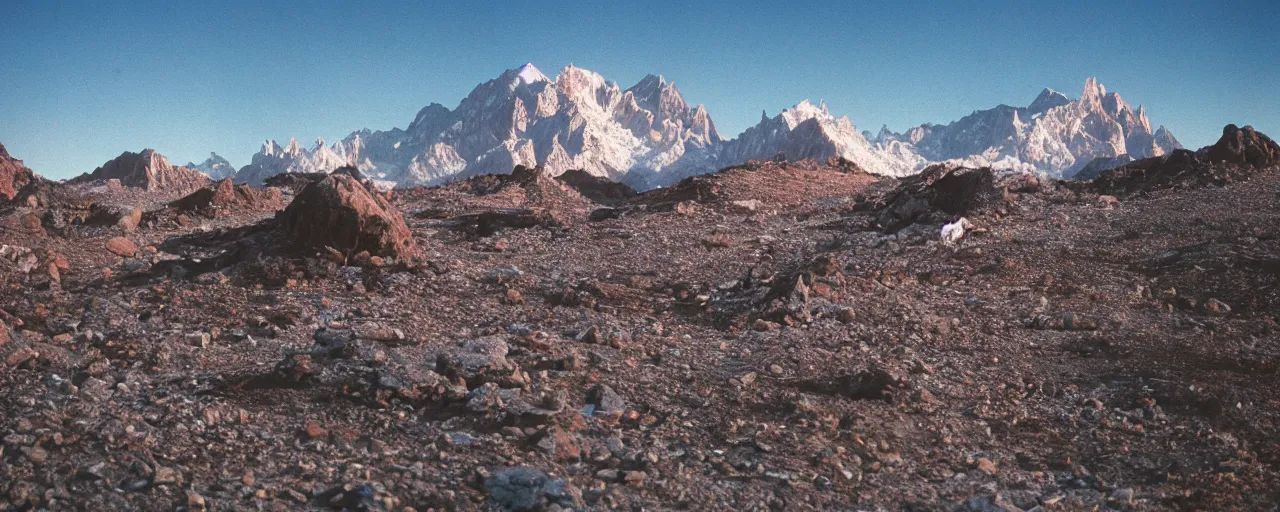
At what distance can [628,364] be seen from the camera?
1133 centimetres

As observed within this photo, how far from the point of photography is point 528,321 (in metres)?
13.6

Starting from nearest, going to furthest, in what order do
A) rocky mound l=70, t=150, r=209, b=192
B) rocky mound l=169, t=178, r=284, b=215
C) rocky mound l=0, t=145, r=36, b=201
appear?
rocky mound l=169, t=178, r=284, b=215 → rocky mound l=0, t=145, r=36, b=201 → rocky mound l=70, t=150, r=209, b=192

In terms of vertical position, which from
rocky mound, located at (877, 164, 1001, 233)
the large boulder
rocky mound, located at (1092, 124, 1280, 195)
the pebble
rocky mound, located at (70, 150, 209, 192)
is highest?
rocky mound, located at (70, 150, 209, 192)

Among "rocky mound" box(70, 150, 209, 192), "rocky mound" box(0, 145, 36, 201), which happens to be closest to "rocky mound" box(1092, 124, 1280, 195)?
"rocky mound" box(0, 145, 36, 201)

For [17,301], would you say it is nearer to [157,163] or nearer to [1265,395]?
[1265,395]

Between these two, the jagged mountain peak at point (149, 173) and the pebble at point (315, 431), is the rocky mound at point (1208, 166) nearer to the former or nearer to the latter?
the pebble at point (315, 431)

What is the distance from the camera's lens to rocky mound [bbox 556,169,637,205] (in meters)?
39.4

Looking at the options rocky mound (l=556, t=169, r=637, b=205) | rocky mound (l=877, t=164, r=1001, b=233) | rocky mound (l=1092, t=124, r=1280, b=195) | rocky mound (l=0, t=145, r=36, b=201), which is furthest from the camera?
rocky mound (l=556, t=169, r=637, b=205)

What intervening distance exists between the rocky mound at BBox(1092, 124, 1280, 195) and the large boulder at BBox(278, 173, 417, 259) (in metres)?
25.9

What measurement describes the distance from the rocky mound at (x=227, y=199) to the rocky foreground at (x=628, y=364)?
2275mm

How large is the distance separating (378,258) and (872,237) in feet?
42.8

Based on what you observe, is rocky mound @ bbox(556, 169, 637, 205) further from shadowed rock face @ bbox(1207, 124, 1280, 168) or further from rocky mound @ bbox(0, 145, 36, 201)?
shadowed rock face @ bbox(1207, 124, 1280, 168)

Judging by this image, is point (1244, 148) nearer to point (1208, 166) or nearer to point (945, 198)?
point (1208, 166)

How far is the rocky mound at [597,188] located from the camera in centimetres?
3938
